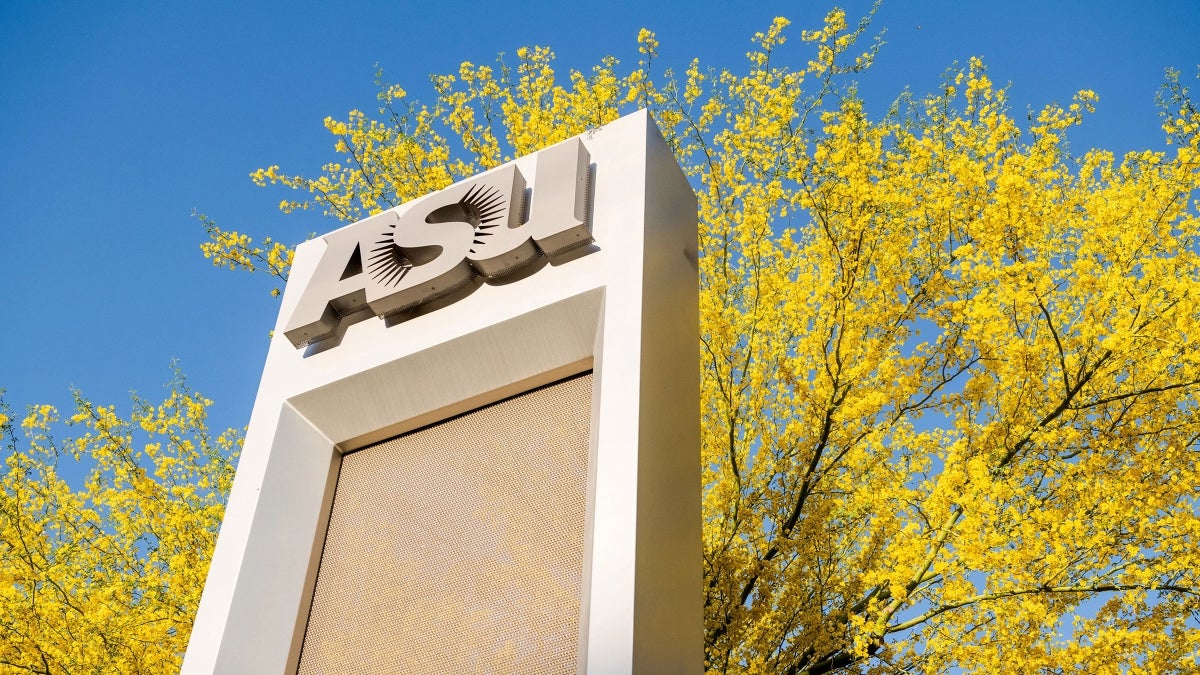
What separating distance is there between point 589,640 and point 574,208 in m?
1.44

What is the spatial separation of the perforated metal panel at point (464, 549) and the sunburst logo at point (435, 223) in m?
0.61

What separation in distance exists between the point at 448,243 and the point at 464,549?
3.65 feet

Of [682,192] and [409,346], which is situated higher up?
[682,192]

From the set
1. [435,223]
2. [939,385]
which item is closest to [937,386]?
[939,385]

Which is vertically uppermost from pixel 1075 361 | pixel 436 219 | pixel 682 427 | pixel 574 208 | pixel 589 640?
pixel 1075 361

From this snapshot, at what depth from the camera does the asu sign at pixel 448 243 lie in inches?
123

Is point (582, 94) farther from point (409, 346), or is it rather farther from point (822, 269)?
point (409, 346)

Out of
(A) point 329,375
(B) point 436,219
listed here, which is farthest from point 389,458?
(B) point 436,219

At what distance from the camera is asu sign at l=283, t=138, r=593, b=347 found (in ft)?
10.2

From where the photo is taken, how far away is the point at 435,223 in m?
3.44

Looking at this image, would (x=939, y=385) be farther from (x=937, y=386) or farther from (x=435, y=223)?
(x=435, y=223)

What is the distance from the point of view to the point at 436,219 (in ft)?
11.4

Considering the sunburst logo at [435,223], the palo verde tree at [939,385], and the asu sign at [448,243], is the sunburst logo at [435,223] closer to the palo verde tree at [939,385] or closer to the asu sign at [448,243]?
the asu sign at [448,243]

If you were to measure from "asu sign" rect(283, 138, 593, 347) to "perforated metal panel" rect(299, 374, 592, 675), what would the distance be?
47cm
